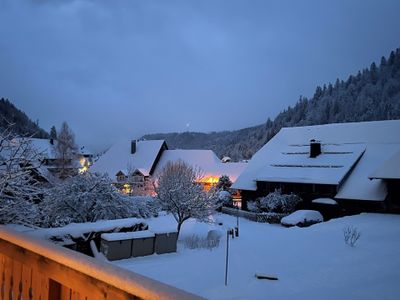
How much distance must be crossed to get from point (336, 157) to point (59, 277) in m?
33.0

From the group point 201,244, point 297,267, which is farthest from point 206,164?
point 297,267

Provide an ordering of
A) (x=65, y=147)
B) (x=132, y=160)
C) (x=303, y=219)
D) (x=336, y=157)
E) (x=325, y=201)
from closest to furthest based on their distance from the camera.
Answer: (x=303, y=219)
(x=325, y=201)
(x=336, y=157)
(x=65, y=147)
(x=132, y=160)

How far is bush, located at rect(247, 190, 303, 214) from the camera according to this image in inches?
1233

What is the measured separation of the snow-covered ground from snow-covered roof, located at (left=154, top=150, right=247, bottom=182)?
1152 inches

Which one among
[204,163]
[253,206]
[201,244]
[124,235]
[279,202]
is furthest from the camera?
[204,163]

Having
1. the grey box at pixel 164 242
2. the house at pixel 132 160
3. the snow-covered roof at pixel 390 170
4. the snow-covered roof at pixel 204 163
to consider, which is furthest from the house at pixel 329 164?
the grey box at pixel 164 242

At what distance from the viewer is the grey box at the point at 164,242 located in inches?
654

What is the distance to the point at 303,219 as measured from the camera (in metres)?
27.6

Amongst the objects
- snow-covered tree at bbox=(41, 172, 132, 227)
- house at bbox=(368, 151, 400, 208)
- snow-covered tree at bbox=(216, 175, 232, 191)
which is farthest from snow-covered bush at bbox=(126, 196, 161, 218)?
house at bbox=(368, 151, 400, 208)

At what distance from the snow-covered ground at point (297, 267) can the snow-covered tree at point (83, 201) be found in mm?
4516

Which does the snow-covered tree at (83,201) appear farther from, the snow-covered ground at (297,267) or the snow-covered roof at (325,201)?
the snow-covered roof at (325,201)

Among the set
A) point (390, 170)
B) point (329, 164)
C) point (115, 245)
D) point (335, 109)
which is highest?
point (335, 109)

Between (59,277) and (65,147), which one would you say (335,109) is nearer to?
(65,147)

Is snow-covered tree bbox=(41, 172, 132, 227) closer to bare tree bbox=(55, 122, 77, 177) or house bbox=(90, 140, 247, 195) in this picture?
house bbox=(90, 140, 247, 195)
